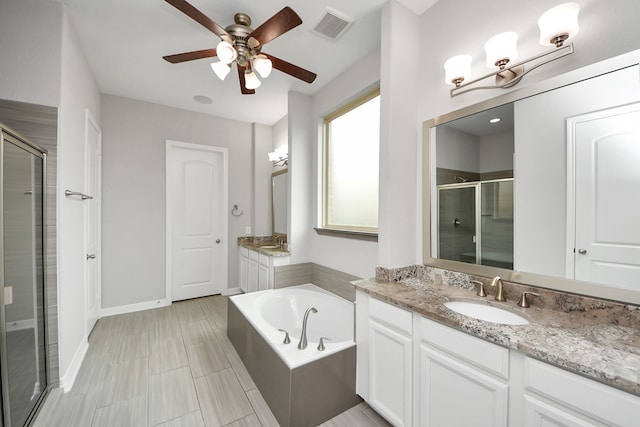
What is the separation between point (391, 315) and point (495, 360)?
520 millimetres

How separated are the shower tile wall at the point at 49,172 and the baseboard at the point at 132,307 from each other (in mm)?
1497

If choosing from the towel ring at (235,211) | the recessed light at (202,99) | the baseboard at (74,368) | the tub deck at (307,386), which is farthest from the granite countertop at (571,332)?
the recessed light at (202,99)

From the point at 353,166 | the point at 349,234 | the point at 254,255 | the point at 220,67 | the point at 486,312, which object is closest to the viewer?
the point at 486,312

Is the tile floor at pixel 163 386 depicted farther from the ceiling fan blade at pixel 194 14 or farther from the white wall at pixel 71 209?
the ceiling fan blade at pixel 194 14

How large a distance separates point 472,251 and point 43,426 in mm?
2805

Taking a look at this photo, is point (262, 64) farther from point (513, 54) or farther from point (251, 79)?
point (513, 54)

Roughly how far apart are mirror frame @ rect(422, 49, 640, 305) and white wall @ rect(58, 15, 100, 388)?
2.62m

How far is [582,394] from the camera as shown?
792 mm

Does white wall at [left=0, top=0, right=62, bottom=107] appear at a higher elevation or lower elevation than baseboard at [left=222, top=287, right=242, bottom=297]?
higher

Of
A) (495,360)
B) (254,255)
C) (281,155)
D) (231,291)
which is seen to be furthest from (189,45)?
(231,291)

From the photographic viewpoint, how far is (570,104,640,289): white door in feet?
3.36

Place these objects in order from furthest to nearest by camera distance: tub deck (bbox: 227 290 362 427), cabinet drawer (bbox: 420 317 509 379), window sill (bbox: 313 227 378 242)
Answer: window sill (bbox: 313 227 378 242) < tub deck (bbox: 227 290 362 427) < cabinet drawer (bbox: 420 317 509 379)

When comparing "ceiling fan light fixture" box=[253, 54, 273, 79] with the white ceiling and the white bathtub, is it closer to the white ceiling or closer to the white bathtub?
the white ceiling

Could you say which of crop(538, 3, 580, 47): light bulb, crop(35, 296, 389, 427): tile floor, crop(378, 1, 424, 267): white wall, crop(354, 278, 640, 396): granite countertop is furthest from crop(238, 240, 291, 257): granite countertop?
crop(538, 3, 580, 47): light bulb
